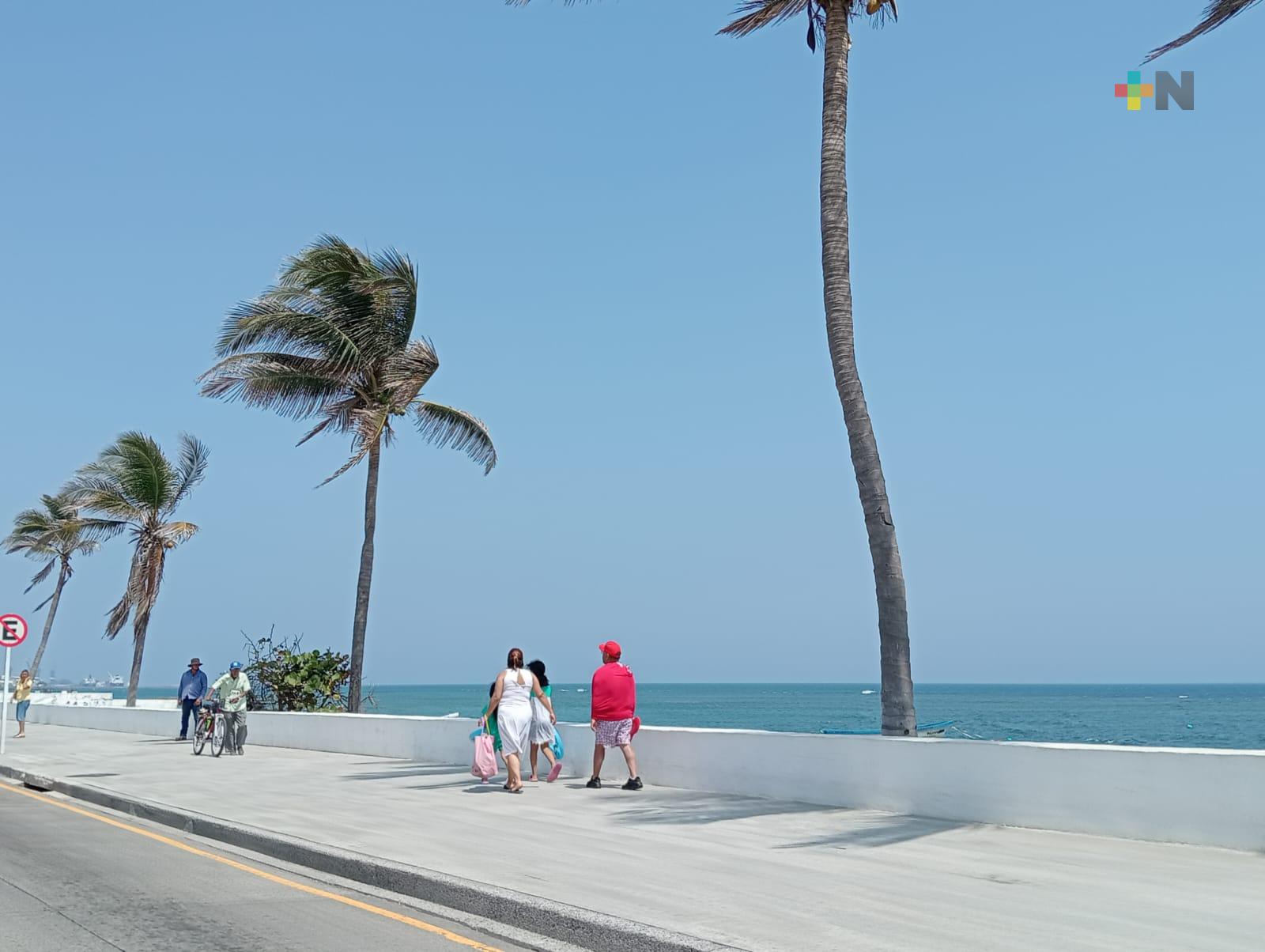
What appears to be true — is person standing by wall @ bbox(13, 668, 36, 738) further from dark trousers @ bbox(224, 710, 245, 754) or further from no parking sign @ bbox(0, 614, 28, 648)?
dark trousers @ bbox(224, 710, 245, 754)

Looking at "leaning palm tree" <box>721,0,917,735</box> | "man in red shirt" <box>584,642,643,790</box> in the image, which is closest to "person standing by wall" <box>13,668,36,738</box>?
"man in red shirt" <box>584,642,643,790</box>

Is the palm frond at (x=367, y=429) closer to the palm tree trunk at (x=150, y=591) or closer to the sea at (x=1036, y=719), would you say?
the palm tree trunk at (x=150, y=591)

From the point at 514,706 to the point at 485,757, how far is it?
78cm

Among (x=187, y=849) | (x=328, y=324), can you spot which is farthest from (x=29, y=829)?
(x=328, y=324)

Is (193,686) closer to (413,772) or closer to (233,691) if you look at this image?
(233,691)

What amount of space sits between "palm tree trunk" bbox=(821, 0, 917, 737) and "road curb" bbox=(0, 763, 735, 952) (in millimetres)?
6376

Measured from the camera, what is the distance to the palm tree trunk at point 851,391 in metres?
14.2

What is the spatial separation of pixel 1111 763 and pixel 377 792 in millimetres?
8758

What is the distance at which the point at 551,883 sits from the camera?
8719 mm

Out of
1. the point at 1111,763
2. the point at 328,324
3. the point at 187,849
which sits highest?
the point at 328,324

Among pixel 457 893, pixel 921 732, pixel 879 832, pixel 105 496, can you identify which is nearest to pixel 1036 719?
pixel 921 732

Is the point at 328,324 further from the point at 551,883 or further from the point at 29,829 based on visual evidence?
the point at 551,883

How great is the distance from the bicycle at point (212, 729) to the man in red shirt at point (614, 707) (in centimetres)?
1078

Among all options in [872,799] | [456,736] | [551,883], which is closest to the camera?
[551,883]
